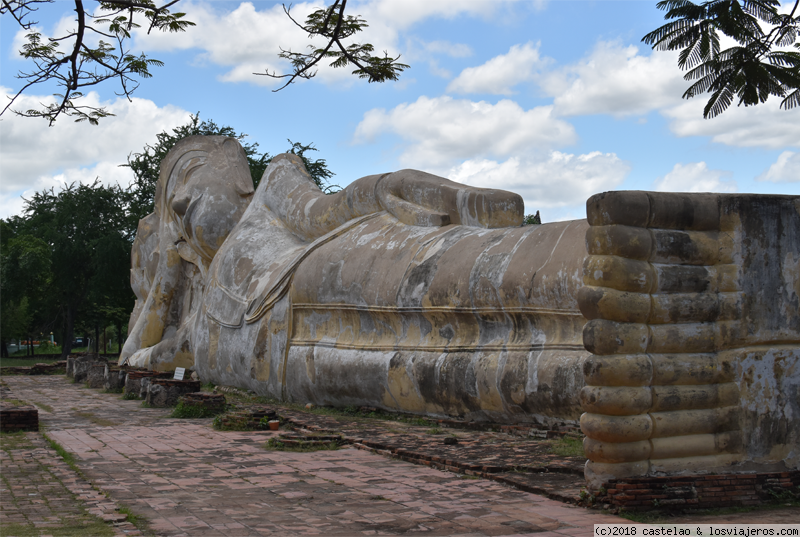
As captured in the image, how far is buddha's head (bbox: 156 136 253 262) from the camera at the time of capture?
13.1 m

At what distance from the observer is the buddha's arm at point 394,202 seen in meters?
8.78

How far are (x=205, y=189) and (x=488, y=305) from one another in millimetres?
7136

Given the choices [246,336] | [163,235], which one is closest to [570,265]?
[246,336]

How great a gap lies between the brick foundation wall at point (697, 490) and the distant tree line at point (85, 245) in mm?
20499

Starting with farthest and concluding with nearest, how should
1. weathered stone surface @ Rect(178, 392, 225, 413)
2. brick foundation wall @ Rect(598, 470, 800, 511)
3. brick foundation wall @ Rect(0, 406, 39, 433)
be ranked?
weathered stone surface @ Rect(178, 392, 225, 413), brick foundation wall @ Rect(0, 406, 39, 433), brick foundation wall @ Rect(598, 470, 800, 511)

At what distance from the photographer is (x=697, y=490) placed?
182 inches

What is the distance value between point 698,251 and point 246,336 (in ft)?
23.5

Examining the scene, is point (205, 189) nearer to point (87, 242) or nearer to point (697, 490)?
point (697, 490)

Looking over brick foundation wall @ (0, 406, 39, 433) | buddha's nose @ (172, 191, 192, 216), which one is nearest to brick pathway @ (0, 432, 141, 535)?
brick foundation wall @ (0, 406, 39, 433)

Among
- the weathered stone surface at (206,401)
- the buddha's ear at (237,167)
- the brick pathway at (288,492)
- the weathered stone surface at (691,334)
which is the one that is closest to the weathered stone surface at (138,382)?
the weathered stone surface at (206,401)

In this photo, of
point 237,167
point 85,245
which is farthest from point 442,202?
point 85,245

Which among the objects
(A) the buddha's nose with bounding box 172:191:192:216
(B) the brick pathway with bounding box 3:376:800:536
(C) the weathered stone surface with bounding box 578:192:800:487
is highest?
(A) the buddha's nose with bounding box 172:191:192:216

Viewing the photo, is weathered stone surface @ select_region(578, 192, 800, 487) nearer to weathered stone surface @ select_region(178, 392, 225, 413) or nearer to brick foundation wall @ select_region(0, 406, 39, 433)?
weathered stone surface @ select_region(178, 392, 225, 413)

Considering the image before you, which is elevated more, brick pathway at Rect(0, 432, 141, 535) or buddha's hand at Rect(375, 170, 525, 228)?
buddha's hand at Rect(375, 170, 525, 228)
